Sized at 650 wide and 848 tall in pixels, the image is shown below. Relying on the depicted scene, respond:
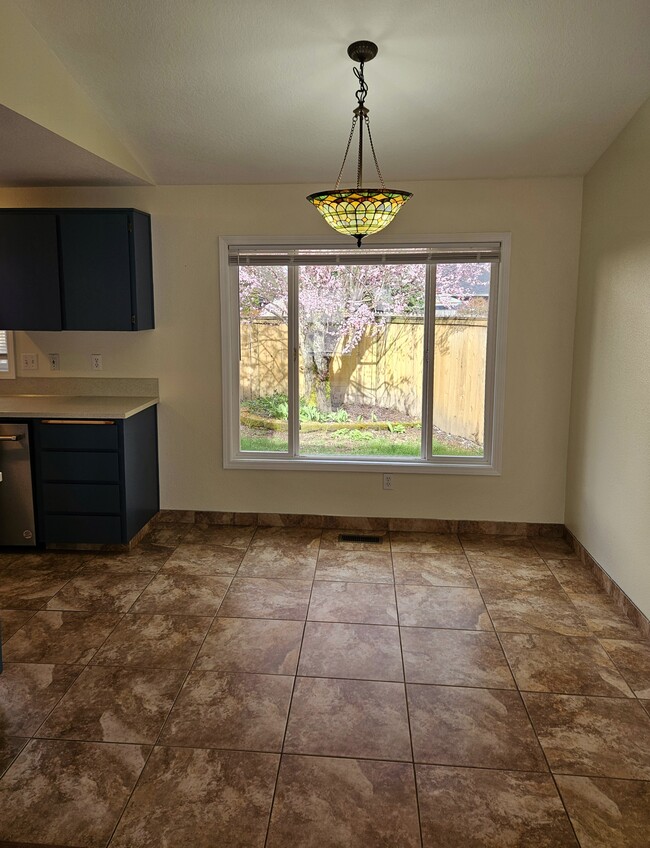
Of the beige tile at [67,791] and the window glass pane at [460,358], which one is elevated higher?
the window glass pane at [460,358]

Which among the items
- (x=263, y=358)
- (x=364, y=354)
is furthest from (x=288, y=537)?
(x=364, y=354)

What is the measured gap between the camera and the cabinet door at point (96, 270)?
3936mm

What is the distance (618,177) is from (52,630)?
11.9 ft

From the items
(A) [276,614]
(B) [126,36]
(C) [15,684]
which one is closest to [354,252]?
(B) [126,36]

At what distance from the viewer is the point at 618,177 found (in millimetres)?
3412

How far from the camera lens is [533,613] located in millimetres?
3248

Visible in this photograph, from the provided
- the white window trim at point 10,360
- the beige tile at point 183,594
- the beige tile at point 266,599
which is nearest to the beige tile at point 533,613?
the beige tile at point 266,599

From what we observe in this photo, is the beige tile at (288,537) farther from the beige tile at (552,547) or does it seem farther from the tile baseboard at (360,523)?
the beige tile at (552,547)

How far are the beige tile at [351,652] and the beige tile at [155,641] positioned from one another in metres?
0.51

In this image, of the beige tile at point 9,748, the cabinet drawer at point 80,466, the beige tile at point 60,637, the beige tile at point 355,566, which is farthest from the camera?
the cabinet drawer at point 80,466

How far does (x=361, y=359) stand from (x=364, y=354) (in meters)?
0.04

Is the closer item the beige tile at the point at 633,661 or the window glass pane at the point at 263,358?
the beige tile at the point at 633,661

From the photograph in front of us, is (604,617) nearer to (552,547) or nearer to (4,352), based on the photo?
(552,547)

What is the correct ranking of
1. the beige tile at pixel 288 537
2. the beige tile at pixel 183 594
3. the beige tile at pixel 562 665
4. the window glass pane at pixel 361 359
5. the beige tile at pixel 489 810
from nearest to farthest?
1. the beige tile at pixel 489 810
2. the beige tile at pixel 562 665
3. the beige tile at pixel 183 594
4. the beige tile at pixel 288 537
5. the window glass pane at pixel 361 359
